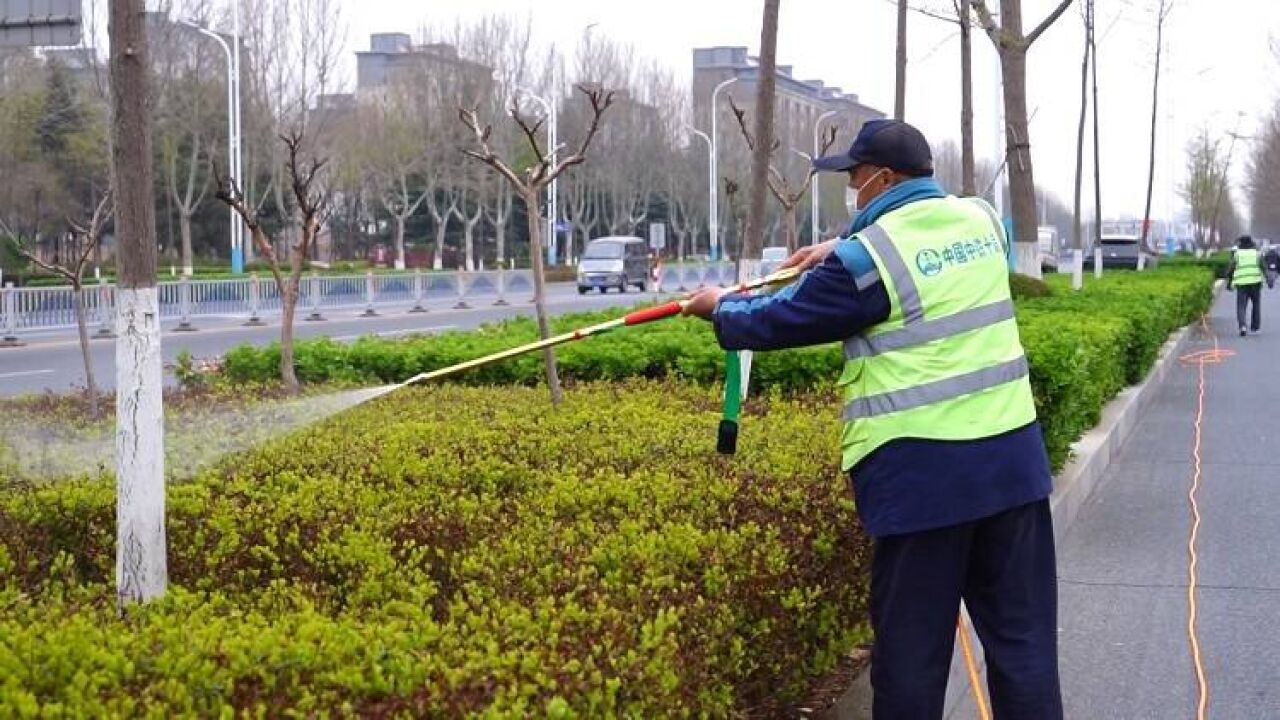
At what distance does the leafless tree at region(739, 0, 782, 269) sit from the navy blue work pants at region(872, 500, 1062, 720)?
16.4 feet

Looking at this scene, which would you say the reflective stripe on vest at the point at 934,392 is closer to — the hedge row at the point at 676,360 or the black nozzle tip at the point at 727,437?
the black nozzle tip at the point at 727,437

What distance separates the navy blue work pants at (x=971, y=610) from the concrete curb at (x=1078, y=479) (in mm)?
609

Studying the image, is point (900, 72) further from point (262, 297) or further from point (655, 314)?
point (262, 297)

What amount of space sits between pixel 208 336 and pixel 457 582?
73.5 feet

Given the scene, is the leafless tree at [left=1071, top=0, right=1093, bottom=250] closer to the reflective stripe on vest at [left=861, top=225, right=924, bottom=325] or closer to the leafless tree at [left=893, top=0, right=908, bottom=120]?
the leafless tree at [left=893, top=0, right=908, bottom=120]

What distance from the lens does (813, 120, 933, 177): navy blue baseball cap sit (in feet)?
12.5

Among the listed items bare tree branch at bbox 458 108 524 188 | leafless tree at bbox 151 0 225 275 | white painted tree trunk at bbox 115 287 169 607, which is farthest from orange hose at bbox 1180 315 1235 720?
leafless tree at bbox 151 0 225 275

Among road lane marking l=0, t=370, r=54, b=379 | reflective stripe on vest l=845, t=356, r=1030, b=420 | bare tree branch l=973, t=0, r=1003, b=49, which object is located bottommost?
road lane marking l=0, t=370, r=54, b=379

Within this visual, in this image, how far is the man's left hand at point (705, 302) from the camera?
391 cm

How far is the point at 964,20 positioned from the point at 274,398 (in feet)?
36.5

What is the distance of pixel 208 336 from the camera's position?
2541 cm

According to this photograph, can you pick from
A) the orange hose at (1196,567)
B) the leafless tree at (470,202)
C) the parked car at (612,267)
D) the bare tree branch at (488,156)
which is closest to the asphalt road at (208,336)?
the bare tree branch at (488,156)

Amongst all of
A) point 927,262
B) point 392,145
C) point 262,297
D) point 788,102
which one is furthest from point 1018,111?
point 788,102

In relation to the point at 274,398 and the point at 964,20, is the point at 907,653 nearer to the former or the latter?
the point at 274,398
